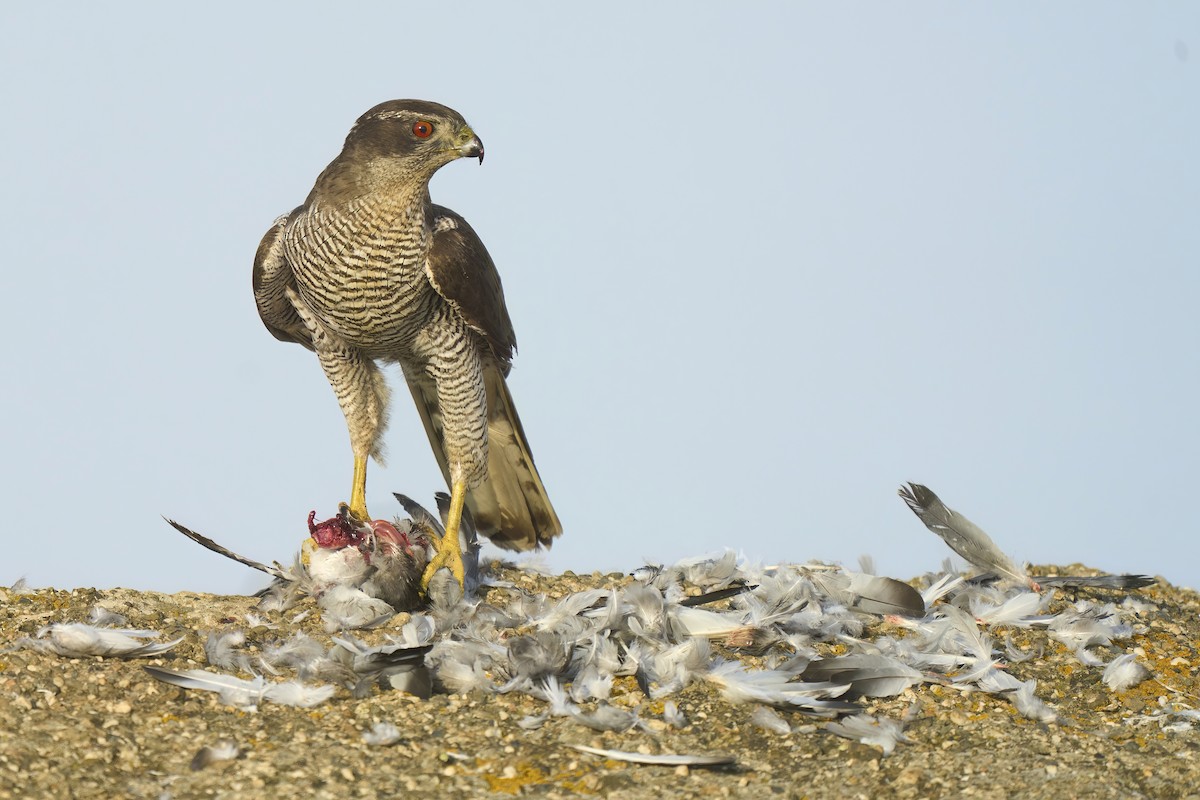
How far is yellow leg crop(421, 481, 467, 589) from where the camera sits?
261 inches

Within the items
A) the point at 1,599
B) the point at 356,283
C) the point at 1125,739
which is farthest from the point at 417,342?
the point at 1125,739

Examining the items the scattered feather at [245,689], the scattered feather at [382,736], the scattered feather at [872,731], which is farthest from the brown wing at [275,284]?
the scattered feather at [872,731]

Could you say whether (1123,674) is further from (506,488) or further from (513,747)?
(506,488)

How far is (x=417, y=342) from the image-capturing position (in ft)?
21.8

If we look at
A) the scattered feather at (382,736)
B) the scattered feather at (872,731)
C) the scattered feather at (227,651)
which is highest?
the scattered feather at (227,651)

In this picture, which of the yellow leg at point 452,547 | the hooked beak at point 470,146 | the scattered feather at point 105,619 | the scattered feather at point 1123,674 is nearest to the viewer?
the scattered feather at point 1123,674

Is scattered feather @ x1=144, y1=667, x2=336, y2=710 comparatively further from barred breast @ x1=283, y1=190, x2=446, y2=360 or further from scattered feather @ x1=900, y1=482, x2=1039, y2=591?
scattered feather @ x1=900, y1=482, x2=1039, y2=591

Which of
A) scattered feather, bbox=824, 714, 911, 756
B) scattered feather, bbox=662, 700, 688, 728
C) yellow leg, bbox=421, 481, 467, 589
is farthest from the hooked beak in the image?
scattered feather, bbox=824, 714, 911, 756

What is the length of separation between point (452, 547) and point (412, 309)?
52.5 inches

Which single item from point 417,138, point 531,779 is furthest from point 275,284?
point 531,779

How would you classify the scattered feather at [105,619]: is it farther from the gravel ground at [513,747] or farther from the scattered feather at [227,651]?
the scattered feather at [227,651]

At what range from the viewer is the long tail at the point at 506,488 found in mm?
7340

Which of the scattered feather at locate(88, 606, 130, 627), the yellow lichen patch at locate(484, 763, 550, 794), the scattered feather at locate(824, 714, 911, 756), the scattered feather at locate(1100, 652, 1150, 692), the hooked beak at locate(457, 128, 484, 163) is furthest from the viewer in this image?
the hooked beak at locate(457, 128, 484, 163)

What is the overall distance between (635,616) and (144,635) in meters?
2.12
